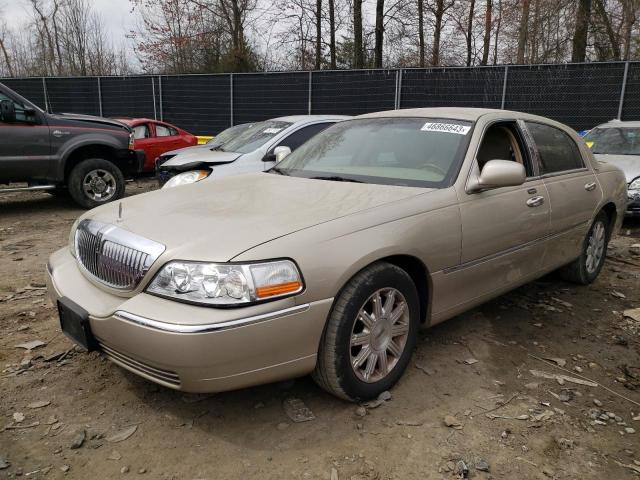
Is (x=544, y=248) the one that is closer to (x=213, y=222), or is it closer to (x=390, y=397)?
(x=390, y=397)

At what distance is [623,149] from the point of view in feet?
25.8

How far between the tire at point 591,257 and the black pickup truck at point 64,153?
664cm

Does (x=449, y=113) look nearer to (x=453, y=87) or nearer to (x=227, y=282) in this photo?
(x=227, y=282)

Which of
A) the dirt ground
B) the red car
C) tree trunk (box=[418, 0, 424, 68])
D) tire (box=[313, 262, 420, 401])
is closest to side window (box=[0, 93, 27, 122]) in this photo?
the red car

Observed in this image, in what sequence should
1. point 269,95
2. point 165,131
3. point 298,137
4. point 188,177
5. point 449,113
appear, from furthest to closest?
point 269,95 < point 165,131 < point 298,137 < point 188,177 < point 449,113

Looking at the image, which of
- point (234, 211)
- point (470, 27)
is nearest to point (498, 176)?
point (234, 211)

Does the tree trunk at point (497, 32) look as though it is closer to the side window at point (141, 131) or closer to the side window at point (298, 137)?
the side window at point (141, 131)

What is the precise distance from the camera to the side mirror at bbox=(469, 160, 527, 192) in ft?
10.2

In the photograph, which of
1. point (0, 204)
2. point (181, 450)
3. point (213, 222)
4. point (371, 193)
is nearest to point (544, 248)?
point (371, 193)

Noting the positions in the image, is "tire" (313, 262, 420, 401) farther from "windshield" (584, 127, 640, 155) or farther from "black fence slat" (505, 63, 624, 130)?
"black fence slat" (505, 63, 624, 130)

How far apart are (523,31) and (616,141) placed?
51.0 ft

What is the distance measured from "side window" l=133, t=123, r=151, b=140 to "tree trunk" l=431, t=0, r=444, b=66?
689 inches

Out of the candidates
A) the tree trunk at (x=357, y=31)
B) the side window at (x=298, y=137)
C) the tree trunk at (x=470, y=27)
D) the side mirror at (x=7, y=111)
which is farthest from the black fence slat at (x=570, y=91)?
the tree trunk at (x=470, y=27)

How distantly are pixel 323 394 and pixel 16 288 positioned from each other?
124 inches
